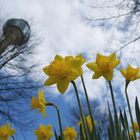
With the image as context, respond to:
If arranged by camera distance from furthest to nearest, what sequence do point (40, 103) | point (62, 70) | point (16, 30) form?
point (16, 30), point (40, 103), point (62, 70)

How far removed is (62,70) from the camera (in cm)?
146

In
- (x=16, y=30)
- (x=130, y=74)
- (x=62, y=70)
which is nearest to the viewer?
(x=62, y=70)

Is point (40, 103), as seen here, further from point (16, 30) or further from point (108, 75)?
point (16, 30)

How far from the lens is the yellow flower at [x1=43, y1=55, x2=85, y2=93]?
144cm

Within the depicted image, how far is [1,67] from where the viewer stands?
42.3 feet

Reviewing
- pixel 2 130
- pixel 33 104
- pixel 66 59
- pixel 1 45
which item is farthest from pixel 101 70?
pixel 1 45

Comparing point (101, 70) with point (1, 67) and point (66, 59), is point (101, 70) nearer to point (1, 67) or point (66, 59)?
point (66, 59)

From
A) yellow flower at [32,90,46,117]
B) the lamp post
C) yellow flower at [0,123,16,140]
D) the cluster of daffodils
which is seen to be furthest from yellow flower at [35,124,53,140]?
the lamp post

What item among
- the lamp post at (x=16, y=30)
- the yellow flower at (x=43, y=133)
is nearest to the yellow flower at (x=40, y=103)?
the yellow flower at (x=43, y=133)

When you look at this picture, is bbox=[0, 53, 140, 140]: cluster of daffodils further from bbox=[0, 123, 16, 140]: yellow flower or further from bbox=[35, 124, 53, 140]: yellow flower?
bbox=[0, 123, 16, 140]: yellow flower

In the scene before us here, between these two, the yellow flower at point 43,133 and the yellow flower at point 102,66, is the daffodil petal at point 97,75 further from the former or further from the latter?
the yellow flower at point 43,133

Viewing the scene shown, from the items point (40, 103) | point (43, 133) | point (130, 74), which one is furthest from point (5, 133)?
point (130, 74)

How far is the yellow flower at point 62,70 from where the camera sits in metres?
1.44

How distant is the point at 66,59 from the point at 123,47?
6.69 m
